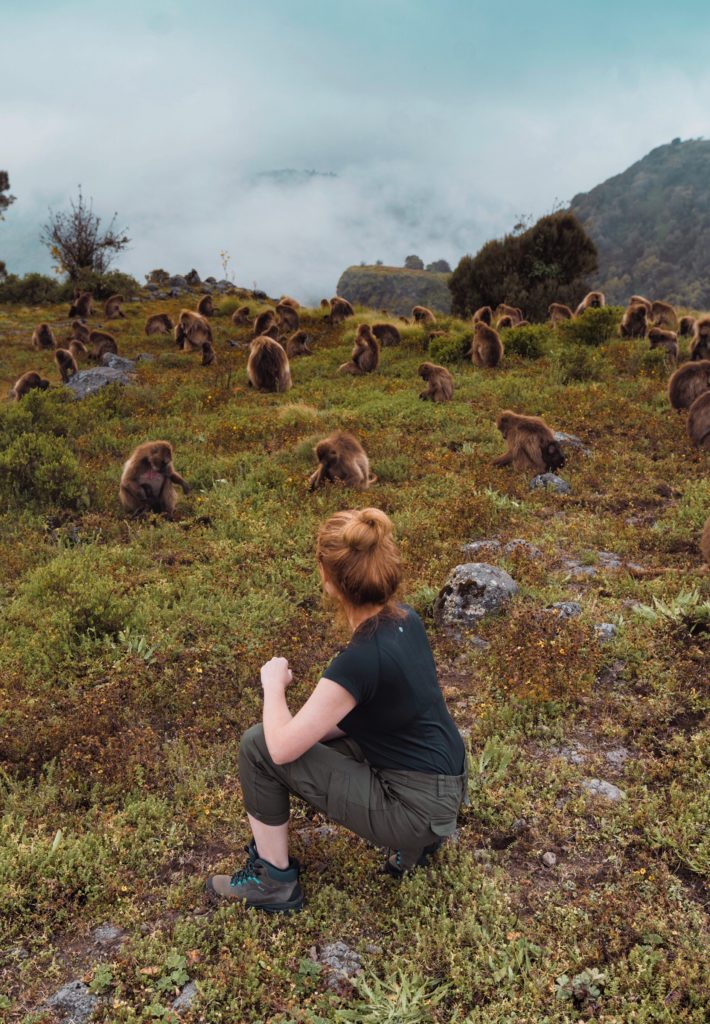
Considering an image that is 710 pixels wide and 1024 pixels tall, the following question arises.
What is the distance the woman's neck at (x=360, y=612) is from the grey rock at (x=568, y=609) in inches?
122

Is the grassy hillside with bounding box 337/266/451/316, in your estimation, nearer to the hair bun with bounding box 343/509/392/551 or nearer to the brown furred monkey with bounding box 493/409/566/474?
the brown furred monkey with bounding box 493/409/566/474

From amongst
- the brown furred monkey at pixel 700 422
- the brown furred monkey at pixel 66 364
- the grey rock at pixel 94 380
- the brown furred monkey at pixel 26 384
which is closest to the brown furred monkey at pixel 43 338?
the brown furred monkey at pixel 66 364

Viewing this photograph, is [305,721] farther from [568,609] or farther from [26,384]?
[26,384]

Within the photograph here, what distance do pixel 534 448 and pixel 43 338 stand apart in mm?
18898

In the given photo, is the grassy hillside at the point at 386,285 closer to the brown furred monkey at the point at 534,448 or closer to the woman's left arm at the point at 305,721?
the brown furred monkey at the point at 534,448

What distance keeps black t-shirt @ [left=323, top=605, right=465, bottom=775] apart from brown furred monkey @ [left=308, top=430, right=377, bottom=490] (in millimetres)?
6383

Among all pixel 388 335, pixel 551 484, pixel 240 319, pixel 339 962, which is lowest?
pixel 339 962

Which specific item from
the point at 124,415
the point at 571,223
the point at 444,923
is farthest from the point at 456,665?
the point at 571,223

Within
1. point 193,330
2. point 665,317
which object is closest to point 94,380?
point 193,330

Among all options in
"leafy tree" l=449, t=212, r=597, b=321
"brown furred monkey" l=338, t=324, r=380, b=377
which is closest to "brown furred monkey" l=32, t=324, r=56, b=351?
"brown furred monkey" l=338, t=324, r=380, b=377

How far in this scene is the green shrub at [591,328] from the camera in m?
17.8

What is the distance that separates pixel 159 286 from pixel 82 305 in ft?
29.7

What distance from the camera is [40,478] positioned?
9.30 meters

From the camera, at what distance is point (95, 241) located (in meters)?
36.3
